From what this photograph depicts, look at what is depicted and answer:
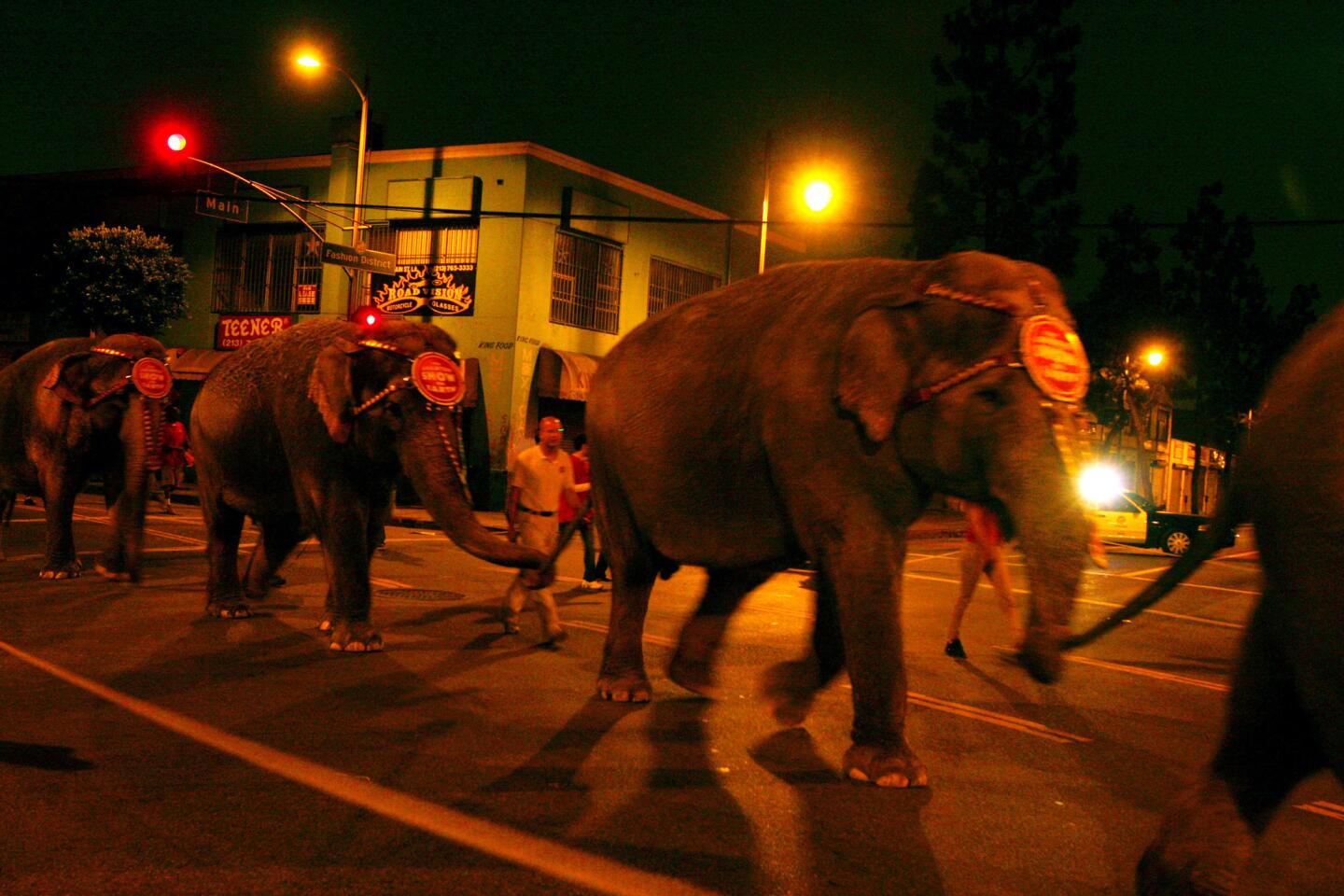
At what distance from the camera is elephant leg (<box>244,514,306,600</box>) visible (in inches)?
384

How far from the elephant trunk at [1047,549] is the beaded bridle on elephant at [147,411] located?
8366 mm

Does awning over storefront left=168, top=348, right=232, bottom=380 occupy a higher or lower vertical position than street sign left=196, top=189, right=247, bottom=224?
lower

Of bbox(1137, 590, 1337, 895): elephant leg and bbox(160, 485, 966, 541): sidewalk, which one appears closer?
bbox(1137, 590, 1337, 895): elephant leg

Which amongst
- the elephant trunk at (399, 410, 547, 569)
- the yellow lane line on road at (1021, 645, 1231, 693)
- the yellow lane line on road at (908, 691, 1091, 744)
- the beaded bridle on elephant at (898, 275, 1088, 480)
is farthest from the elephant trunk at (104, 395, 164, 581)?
the yellow lane line on road at (1021, 645, 1231, 693)

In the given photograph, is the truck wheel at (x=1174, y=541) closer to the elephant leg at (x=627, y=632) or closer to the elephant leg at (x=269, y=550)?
the elephant leg at (x=269, y=550)

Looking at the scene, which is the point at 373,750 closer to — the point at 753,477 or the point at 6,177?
the point at 753,477

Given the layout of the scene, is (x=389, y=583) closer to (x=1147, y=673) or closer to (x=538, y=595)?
(x=538, y=595)

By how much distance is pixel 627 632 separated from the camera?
700cm

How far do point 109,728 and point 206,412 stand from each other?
4.45 metres

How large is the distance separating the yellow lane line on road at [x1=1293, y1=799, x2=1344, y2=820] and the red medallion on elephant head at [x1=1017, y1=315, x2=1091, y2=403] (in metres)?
2.17

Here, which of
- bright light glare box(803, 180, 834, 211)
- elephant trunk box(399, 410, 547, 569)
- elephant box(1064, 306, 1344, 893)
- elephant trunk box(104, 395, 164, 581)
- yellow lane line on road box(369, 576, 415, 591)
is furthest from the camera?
bright light glare box(803, 180, 834, 211)

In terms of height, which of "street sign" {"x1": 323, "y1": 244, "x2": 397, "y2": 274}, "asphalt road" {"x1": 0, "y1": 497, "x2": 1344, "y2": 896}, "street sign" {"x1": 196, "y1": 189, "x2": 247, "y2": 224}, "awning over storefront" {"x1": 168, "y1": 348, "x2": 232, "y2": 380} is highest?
"street sign" {"x1": 196, "y1": 189, "x2": 247, "y2": 224}

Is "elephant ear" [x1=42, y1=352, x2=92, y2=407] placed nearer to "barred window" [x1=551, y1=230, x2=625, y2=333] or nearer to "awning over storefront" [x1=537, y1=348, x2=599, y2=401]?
"awning over storefront" [x1=537, y1=348, x2=599, y2=401]

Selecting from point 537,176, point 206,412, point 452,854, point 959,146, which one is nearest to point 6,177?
point 537,176
